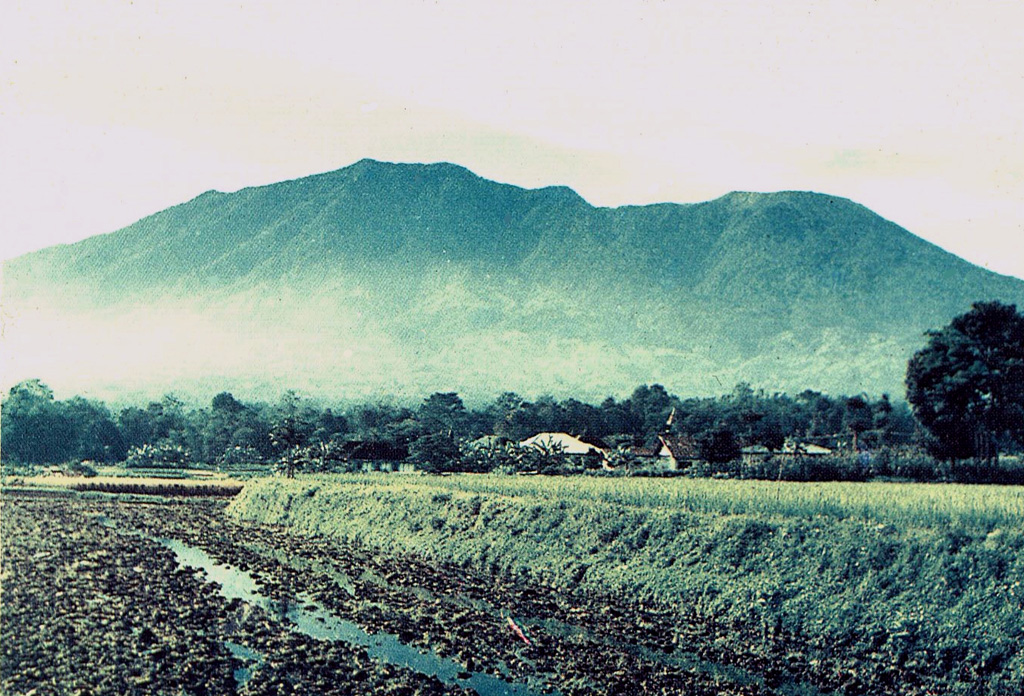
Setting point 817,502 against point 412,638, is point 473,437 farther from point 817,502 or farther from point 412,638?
point 412,638

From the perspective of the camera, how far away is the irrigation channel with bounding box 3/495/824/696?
62.0 feet

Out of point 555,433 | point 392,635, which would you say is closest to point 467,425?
point 555,433

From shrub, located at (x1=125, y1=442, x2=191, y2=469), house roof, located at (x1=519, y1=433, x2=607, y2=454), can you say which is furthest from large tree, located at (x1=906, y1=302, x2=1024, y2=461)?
shrub, located at (x1=125, y1=442, x2=191, y2=469)

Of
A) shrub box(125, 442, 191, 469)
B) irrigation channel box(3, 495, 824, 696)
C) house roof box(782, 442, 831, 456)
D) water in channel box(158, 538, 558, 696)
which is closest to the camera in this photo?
irrigation channel box(3, 495, 824, 696)

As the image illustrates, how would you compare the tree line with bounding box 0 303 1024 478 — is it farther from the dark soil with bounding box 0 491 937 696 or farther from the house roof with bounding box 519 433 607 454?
the dark soil with bounding box 0 491 937 696

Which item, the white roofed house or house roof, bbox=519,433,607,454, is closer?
the white roofed house

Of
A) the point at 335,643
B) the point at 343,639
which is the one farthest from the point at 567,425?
the point at 335,643

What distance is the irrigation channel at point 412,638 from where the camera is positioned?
18.9 meters

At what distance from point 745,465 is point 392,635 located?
1562 inches

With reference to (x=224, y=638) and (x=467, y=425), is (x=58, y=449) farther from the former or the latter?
(x=224, y=638)

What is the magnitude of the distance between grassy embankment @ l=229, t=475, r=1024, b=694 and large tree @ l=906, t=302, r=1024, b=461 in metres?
28.5

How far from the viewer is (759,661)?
20656mm

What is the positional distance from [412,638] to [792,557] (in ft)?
32.1

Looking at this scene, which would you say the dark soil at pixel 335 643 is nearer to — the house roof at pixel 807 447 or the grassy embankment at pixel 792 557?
the grassy embankment at pixel 792 557
